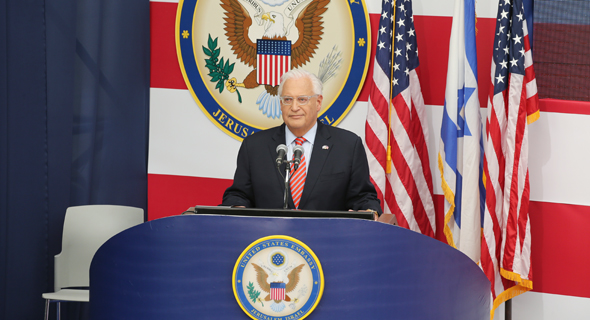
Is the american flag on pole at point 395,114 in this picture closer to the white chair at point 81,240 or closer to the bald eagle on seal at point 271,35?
the bald eagle on seal at point 271,35

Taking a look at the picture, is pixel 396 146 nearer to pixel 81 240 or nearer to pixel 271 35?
pixel 271 35

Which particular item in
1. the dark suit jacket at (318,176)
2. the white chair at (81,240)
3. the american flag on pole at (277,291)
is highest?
the dark suit jacket at (318,176)

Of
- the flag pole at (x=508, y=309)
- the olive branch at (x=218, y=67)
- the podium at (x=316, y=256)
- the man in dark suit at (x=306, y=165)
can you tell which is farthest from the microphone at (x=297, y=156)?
the flag pole at (x=508, y=309)

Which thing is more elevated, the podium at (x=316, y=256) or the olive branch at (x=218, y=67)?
the olive branch at (x=218, y=67)

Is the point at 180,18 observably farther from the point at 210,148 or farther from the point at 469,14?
the point at 469,14

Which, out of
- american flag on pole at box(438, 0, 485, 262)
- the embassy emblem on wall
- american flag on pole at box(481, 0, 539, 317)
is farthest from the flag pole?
the embassy emblem on wall

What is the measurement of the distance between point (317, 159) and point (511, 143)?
1394 millimetres

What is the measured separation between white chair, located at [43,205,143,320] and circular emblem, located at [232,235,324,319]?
185 cm

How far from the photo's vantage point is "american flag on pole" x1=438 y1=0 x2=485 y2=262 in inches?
127

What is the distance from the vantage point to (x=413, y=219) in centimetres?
340

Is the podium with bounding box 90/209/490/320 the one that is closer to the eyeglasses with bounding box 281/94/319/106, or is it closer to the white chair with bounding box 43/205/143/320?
the eyeglasses with bounding box 281/94/319/106

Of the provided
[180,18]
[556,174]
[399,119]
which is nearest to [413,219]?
[399,119]

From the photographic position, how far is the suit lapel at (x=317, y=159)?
2352 mm

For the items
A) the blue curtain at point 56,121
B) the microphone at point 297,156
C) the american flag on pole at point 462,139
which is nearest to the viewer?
the microphone at point 297,156
